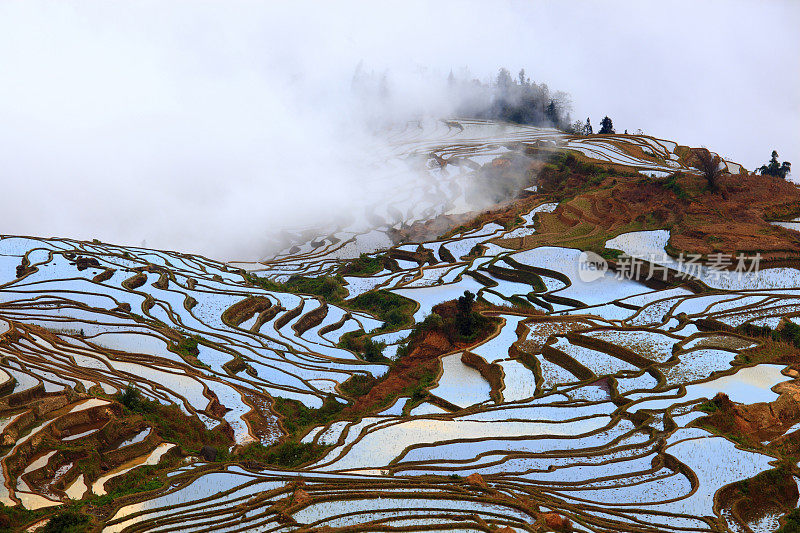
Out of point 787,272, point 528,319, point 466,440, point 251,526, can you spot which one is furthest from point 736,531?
point 787,272

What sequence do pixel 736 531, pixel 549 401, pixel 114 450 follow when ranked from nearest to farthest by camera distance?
pixel 736 531, pixel 114 450, pixel 549 401

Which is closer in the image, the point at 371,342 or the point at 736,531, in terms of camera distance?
the point at 736,531

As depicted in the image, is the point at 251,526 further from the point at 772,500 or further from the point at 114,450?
the point at 772,500

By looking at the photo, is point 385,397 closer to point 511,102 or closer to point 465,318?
point 465,318

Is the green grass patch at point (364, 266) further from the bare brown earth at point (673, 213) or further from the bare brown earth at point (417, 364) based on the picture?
the bare brown earth at point (417, 364)

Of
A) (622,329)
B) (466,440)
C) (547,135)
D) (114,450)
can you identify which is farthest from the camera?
(547,135)

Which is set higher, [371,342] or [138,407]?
[138,407]

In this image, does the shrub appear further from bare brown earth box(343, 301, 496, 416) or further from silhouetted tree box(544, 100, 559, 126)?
silhouetted tree box(544, 100, 559, 126)
